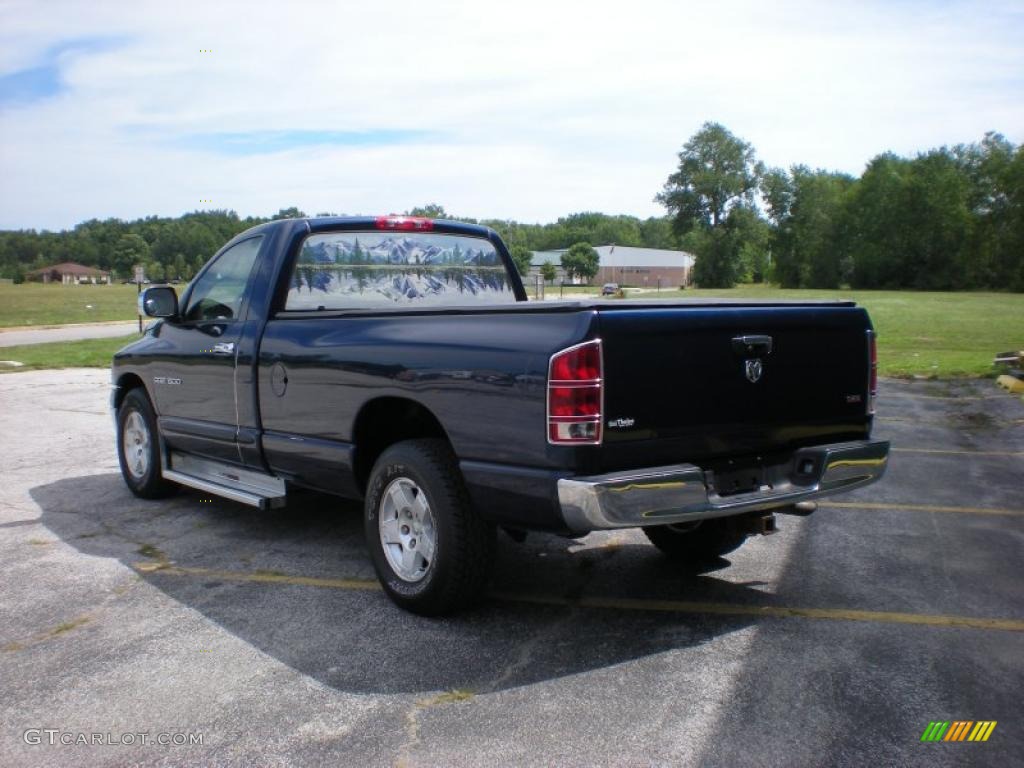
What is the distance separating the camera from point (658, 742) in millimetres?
3143

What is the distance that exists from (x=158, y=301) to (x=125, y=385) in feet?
4.10

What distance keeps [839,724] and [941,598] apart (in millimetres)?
1685

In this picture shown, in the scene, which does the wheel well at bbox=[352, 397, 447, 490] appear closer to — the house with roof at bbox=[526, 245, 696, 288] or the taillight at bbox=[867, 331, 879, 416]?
the taillight at bbox=[867, 331, 879, 416]

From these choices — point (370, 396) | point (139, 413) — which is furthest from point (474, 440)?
point (139, 413)

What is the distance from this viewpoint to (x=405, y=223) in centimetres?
600

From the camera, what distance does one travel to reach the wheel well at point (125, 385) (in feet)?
23.0

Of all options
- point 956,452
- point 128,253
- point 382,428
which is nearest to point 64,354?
point 382,428

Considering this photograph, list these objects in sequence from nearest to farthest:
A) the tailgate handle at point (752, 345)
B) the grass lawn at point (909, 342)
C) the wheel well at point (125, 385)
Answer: the tailgate handle at point (752, 345), the wheel well at point (125, 385), the grass lawn at point (909, 342)

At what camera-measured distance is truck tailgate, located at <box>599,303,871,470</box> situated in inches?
145

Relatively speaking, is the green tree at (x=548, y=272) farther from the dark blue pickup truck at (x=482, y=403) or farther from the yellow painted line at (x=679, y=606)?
the yellow painted line at (x=679, y=606)

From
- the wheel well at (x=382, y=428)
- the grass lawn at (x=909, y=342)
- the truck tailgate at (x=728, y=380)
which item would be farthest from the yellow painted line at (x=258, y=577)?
the grass lawn at (x=909, y=342)

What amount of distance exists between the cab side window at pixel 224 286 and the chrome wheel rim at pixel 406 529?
1.97 metres

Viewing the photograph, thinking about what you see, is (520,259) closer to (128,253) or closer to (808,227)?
(128,253)

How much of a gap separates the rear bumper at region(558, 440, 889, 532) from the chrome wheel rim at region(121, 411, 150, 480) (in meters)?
4.34
